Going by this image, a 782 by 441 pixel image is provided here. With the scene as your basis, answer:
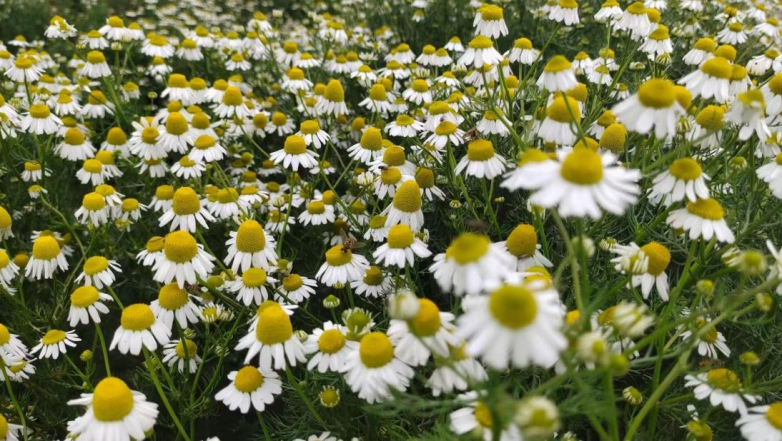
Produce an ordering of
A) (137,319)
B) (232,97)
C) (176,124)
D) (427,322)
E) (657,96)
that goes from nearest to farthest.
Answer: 1. (427,322)
2. (657,96)
3. (137,319)
4. (176,124)
5. (232,97)

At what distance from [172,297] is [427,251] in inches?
35.6

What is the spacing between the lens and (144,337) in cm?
196

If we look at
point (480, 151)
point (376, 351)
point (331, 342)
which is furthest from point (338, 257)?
point (376, 351)

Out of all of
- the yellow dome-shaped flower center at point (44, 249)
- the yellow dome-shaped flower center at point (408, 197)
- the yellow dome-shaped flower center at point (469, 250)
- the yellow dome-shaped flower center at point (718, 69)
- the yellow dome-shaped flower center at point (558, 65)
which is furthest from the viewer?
the yellow dome-shaped flower center at point (44, 249)

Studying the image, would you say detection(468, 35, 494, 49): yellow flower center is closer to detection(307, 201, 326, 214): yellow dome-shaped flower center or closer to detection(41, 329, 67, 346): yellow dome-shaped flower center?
detection(307, 201, 326, 214): yellow dome-shaped flower center

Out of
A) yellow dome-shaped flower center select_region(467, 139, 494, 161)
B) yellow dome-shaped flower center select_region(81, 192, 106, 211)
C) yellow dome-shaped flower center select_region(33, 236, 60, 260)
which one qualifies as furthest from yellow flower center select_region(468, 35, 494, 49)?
yellow dome-shaped flower center select_region(33, 236, 60, 260)

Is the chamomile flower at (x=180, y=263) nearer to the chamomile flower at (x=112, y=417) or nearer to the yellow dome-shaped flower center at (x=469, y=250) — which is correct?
the chamomile flower at (x=112, y=417)

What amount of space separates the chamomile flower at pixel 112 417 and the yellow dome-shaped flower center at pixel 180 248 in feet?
1.67

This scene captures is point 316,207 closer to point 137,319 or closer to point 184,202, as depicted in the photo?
point 184,202

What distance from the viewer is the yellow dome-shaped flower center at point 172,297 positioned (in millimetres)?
2072

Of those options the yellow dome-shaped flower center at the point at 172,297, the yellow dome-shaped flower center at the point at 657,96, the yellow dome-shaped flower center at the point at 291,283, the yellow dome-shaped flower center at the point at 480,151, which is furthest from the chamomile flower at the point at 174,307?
the yellow dome-shaped flower center at the point at 657,96

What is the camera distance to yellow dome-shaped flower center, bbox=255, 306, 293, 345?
1.74 m

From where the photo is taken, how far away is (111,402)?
5.25 ft

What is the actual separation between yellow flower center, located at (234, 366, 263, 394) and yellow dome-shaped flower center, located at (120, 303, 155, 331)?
0.37 meters
